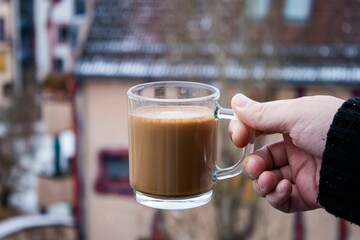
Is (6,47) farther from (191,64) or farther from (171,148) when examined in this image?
(171,148)

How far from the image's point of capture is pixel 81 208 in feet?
11.5

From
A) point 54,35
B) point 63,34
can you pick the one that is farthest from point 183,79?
point 54,35

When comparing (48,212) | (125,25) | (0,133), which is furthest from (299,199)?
(0,133)

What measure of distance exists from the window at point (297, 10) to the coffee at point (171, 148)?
241 cm

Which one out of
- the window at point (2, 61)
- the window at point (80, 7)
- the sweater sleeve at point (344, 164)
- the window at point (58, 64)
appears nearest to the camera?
the sweater sleeve at point (344, 164)

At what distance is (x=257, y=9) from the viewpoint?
2547mm

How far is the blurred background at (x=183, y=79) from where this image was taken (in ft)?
8.21

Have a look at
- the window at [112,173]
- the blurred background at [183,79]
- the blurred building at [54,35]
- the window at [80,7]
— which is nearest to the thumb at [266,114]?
the blurred background at [183,79]

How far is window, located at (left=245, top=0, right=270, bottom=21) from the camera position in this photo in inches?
97.8

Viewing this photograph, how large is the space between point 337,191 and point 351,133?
0.06 metres

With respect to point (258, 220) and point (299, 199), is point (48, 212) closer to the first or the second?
point (258, 220)

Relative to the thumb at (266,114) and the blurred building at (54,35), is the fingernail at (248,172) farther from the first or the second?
the blurred building at (54,35)

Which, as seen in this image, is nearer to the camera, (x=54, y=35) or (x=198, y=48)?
(x=198, y=48)

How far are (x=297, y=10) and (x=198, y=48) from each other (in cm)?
61
